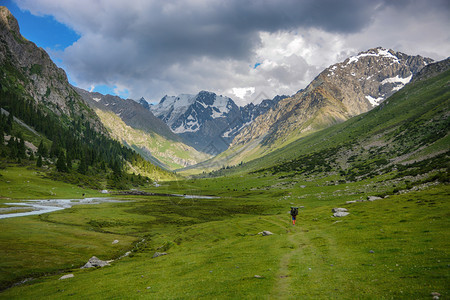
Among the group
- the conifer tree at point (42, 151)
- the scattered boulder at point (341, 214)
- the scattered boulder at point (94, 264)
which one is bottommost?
the scattered boulder at point (341, 214)

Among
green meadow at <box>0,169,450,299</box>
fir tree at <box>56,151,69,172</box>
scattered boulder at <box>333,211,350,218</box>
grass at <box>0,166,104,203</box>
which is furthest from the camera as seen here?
fir tree at <box>56,151,69,172</box>

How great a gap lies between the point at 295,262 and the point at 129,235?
49467 mm

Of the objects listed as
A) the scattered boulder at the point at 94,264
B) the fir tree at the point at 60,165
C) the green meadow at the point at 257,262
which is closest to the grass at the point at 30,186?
the fir tree at the point at 60,165

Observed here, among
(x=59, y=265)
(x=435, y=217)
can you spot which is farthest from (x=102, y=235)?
(x=435, y=217)

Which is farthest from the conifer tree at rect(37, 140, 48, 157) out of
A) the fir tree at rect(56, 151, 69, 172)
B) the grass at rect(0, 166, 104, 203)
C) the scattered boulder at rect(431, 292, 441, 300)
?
the scattered boulder at rect(431, 292, 441, 300)

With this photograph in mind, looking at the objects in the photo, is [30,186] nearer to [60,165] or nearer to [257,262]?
[60,165]

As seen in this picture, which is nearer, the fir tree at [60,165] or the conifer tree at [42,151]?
the fir tree at [60,165]

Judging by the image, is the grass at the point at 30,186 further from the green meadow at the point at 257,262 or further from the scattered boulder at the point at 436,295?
the scattered boulder at the point at 436,295

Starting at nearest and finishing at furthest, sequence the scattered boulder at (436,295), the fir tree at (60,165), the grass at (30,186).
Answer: the scattered boulder at (436,295) < the grass at (30,186) < the fir tree at (60,165)

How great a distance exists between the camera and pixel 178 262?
33.6 m

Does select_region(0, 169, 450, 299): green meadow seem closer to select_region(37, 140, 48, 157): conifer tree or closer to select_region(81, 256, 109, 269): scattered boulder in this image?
select_region(81, 256, 109, 269): scattered boulder

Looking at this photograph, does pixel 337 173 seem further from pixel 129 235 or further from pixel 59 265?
pixel 59 265

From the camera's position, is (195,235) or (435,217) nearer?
(435,217)

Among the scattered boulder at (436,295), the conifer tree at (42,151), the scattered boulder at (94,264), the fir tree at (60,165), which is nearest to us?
the scattered boulder at (436,295)
